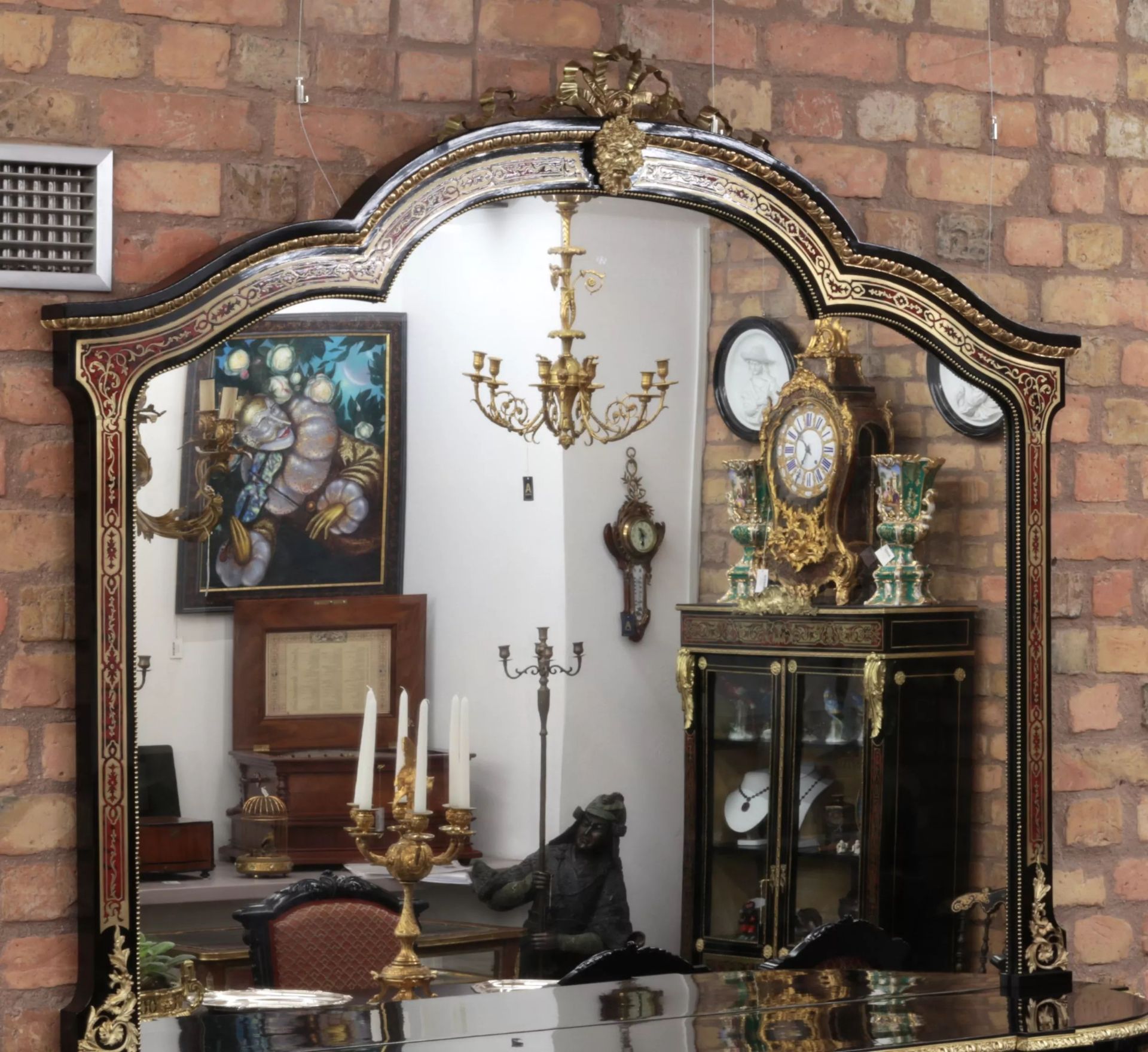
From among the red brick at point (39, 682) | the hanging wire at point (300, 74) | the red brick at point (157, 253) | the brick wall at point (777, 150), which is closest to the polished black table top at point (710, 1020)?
the brick wall at point (777, 150)

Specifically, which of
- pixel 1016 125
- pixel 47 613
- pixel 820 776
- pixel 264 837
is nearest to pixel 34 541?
pixel 47 613

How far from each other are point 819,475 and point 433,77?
79cm

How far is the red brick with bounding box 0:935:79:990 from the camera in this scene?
2.20m

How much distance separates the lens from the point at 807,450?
2529 mm

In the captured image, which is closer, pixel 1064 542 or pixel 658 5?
pixel 658 5

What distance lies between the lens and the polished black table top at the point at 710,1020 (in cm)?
224

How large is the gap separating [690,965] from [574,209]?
108cm

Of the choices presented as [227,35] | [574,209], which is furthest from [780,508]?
[227,35]

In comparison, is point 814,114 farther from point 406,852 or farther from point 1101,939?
point 1101,939

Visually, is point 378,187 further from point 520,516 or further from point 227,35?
point 520,516

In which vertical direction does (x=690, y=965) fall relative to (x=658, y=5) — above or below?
below

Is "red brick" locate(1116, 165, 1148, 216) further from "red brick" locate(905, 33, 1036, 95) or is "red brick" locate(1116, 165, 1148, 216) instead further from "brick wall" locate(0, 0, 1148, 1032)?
"red brick" locate(905, 33, 1036, 95)

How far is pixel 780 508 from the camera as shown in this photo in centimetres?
252

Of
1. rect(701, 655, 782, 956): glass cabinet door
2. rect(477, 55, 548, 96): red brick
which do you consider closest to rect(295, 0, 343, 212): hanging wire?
rect(477, 55, 548, 96): red brick
